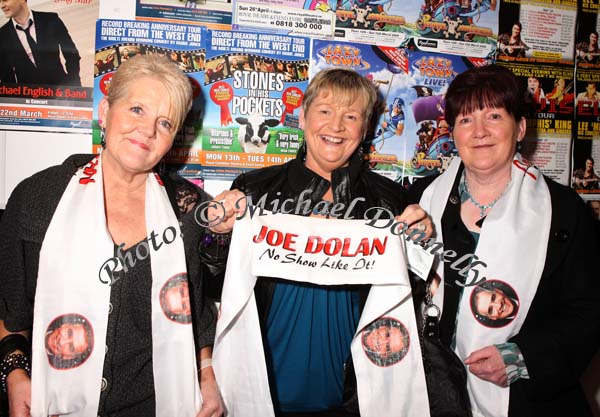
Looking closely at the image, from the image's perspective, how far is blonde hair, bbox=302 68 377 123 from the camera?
1461mm

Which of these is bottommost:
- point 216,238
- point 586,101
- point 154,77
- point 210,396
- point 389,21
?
point 210,396

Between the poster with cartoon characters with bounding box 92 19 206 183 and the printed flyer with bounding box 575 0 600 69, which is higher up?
the printed flyer with bounding box 575 0 600 69

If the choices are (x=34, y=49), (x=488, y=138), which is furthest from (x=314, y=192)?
(x=34, y=49)

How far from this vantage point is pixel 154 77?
4.32 feet

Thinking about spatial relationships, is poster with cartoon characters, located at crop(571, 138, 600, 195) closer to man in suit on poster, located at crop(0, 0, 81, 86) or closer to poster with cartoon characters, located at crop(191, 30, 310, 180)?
poster with cartoon characters, located at crop(191, 30, 310, 180)

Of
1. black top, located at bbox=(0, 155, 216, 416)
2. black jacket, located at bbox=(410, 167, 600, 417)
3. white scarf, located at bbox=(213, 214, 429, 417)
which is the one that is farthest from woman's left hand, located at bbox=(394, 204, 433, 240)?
black top, located at bbox=(0, 155, 216, 416)

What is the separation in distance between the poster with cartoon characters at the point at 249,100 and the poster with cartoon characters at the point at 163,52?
0.04m

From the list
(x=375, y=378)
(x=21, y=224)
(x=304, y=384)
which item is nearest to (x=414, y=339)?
(x=375, y=378)

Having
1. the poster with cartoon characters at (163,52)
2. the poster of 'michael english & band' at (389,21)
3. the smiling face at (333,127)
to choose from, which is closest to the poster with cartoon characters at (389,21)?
the poster of 'michael english & band' at (389,21)

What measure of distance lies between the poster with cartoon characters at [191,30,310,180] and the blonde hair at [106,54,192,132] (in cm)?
53

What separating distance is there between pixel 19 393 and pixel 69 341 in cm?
20

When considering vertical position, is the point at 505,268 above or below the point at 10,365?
above

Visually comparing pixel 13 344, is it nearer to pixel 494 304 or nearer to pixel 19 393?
pixel 19 393

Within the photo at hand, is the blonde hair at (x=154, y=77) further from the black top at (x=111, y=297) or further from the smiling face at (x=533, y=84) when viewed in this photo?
the smiling face at (x=533, y=84)
